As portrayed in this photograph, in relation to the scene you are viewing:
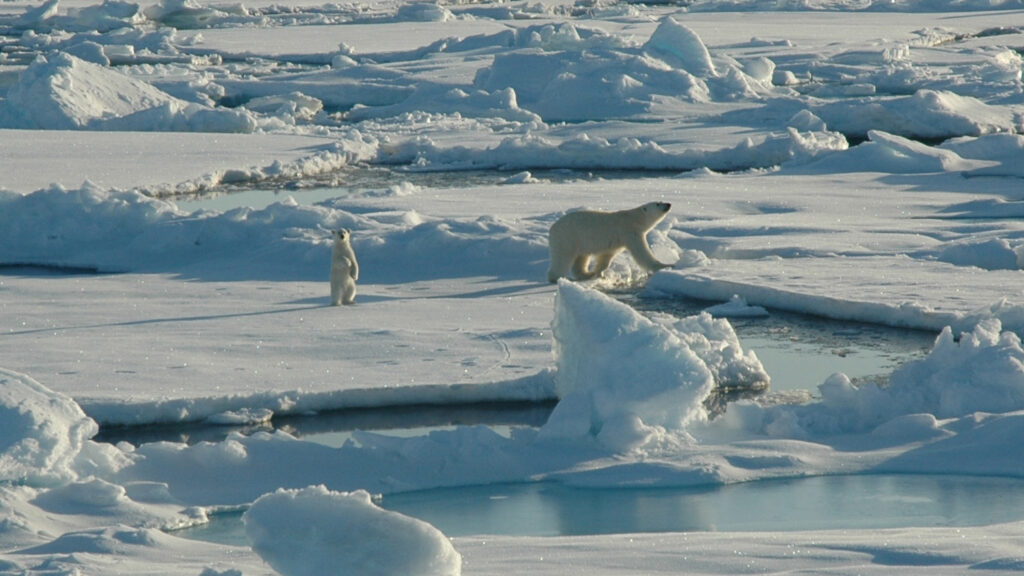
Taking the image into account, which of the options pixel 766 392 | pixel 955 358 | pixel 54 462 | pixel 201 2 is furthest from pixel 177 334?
pixel 201 2

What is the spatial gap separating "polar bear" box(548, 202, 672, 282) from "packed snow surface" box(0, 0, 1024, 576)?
0.59 feet

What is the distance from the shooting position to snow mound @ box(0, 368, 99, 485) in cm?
488

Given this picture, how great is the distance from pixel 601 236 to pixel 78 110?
1071 centimetres

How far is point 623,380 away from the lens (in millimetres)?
5551

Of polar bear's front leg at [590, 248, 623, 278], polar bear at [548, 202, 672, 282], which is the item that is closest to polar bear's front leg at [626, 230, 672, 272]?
polar bear at [548, 202, 672, 282]

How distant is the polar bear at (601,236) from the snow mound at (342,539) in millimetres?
5090

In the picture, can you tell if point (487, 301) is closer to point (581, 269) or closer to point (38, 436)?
point (581, 269)

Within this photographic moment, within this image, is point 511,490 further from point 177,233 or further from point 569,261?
point 177,233

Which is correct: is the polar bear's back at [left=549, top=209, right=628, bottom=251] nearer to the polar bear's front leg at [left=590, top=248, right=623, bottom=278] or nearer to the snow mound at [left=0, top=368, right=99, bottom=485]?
the polar bear's front leg at [left=590, top=248, right=623, bottom=278]

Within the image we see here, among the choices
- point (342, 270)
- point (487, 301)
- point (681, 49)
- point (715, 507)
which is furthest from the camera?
point (681, 49)

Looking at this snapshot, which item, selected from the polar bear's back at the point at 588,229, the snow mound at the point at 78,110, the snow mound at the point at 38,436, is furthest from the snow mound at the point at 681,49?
the snow mound at the point at 38,436

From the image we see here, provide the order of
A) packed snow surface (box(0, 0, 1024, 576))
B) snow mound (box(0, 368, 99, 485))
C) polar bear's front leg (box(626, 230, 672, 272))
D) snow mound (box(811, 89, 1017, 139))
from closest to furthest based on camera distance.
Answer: packed snow surface (box(0, 0, 1024, 576)) < snow mound (box(0, 368, 99, 485)) < polar bear's front leg (box(626, 230, 672, 272)) < snow mound (box(811, 89, 1017, 139))

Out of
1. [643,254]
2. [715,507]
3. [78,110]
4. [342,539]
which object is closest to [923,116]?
[643,254]

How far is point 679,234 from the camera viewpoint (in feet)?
32.3
